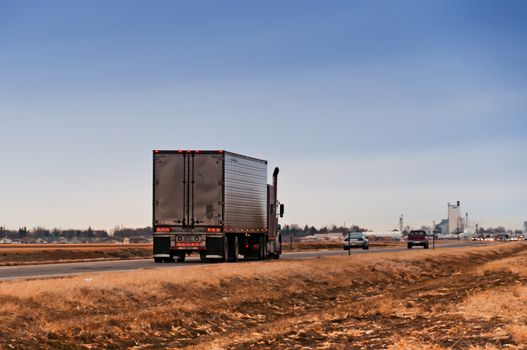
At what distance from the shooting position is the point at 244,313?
84.8ft

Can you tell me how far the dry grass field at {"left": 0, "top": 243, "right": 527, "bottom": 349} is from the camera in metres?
19.0

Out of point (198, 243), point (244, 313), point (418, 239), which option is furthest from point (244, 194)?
point (418, 239)

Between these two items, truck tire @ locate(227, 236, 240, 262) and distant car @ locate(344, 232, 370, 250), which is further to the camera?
distant car @ locate(344, 232, 370, 250)

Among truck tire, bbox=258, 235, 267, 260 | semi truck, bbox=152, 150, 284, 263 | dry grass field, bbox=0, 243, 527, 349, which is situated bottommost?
dry grass field, bbox=0, 243, 527, 349


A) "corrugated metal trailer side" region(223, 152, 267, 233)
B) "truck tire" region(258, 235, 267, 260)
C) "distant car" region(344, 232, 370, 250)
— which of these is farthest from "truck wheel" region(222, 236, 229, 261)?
"distant car" region(344, 232, 370, 250)

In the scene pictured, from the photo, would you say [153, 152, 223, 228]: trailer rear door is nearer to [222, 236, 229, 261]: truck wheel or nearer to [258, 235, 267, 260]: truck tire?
[222, 236, 229, 261]: truck wheel

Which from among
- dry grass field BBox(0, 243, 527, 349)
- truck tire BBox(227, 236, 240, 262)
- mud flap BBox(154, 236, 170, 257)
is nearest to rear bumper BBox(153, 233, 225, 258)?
mud flap BBox(154, 236, 170, 257)

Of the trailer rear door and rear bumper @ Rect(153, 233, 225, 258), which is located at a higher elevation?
the trailer rear door

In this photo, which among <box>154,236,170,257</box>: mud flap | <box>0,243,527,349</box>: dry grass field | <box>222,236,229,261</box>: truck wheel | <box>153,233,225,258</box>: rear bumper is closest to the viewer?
<box>0,243,527,349</box>: dry grass field

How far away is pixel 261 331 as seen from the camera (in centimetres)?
2219

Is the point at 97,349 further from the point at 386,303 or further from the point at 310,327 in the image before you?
the point at 386,303

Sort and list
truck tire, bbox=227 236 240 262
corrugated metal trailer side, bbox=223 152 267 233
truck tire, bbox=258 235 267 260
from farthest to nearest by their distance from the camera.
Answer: truck tire, bbox=258 235 267 260 → truck tire, bbox=227 236 240 262 → corrugated metal trailer side, bbox=223 152 267 233

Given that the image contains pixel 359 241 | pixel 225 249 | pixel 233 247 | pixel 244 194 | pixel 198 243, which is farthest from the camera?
pixel 359 241

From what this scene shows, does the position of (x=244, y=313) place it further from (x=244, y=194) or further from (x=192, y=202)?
(x=244, y=194)
